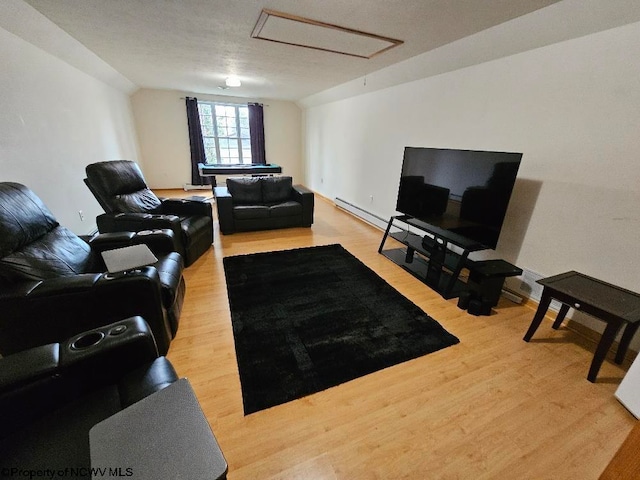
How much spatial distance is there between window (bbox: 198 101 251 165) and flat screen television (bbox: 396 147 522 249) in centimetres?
524

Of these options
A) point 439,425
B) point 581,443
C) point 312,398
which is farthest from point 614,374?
point 312,398

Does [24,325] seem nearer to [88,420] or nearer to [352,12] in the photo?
[88,420]

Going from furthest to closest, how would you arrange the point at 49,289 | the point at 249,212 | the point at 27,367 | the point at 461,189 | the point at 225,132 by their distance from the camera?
the point at 225,132 → the point at 249,212 → the point at 461,189 → the point at 49,289 → the point at 27,367

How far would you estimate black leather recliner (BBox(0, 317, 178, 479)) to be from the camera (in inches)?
30.6

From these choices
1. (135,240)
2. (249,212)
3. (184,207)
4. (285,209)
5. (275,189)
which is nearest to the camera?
(135,240)

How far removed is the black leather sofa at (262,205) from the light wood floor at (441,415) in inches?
78.4

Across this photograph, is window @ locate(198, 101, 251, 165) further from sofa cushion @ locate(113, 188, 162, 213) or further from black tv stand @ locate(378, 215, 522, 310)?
black tv stand @ locate(378, 215, 522, 310)

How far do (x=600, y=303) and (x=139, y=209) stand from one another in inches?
156

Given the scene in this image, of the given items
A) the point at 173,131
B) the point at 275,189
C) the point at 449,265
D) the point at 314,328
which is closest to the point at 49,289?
the point at 314,328

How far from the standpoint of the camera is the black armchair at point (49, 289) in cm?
141

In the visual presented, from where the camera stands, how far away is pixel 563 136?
2002 millimetres

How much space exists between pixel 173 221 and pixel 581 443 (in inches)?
128

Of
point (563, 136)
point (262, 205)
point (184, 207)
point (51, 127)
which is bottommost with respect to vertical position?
point (262, 205)

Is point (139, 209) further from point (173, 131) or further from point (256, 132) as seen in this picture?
point (256, 132)
